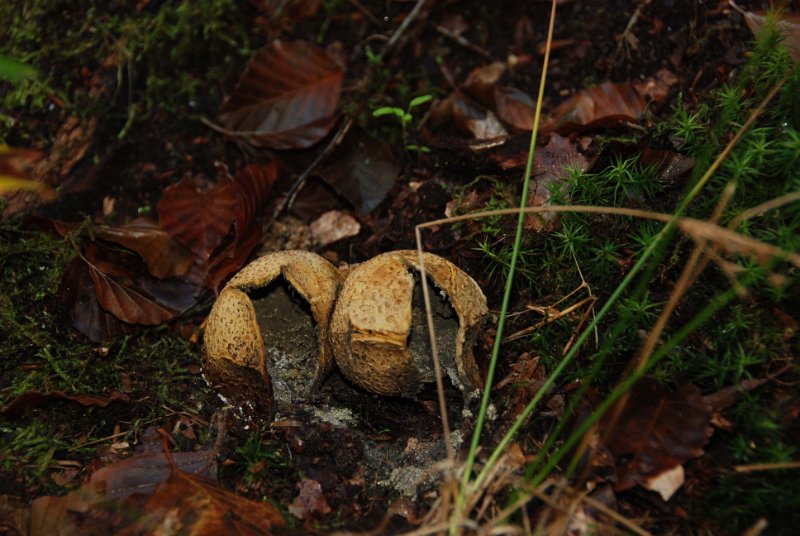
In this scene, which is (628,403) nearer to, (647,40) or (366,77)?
(647,40)

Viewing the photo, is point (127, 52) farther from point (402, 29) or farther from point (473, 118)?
point (473, 118)

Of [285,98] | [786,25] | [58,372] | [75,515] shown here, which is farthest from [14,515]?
[786,25]

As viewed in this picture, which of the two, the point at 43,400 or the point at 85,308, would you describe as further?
the point at 85,308

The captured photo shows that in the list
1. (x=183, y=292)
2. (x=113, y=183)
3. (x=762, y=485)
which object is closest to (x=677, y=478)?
(x=762, y=485)

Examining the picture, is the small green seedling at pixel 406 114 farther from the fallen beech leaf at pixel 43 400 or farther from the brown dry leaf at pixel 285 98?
the fallen beech leaf at pixel 43 400

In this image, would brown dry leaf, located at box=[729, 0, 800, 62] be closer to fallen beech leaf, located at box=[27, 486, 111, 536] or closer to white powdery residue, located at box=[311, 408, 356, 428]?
white powdery residue, located at box=[311, 408, 356, 428]
